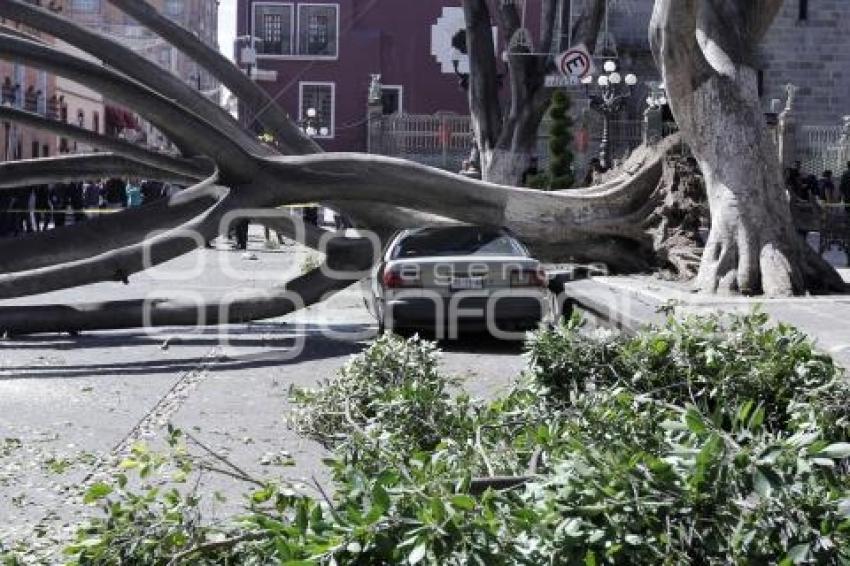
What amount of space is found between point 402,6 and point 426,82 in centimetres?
345

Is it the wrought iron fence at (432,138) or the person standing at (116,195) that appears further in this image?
the wrought iron fence at (432,138)

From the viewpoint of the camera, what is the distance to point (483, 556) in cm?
310

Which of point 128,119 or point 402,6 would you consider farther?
point 128,119

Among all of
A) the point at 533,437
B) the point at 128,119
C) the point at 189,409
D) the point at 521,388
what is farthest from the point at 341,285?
the point at 128,119

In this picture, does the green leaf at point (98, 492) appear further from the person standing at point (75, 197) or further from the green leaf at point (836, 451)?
the person standing at point (75, 197)

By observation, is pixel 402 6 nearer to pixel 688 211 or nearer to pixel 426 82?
pixel 426 82

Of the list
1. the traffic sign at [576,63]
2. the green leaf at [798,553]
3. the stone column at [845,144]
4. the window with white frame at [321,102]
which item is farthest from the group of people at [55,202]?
the green leaf at [798,553]

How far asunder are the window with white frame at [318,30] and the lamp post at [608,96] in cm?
1497

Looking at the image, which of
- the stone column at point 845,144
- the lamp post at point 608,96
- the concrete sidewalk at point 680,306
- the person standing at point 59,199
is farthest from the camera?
the stone column at point 845,144

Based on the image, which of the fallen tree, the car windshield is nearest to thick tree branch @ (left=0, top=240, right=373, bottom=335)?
the fallen tree

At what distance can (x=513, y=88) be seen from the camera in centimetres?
3550

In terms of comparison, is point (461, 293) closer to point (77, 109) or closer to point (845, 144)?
point (845, 144)

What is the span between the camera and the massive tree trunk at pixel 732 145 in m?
16.7

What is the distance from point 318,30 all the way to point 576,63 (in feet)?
95.1
